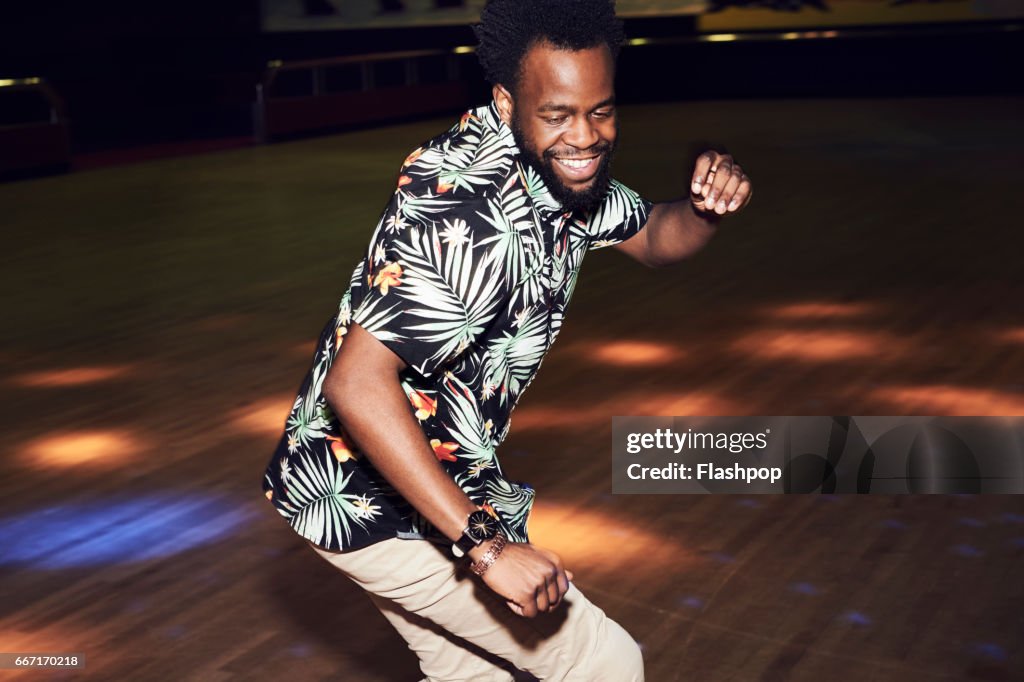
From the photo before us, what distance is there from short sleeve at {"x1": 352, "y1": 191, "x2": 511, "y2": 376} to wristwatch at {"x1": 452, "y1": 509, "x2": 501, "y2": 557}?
0.53 feet

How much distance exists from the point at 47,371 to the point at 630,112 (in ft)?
36.9

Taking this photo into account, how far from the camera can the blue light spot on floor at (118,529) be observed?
3.13 m

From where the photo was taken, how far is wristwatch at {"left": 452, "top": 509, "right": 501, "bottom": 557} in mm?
1379

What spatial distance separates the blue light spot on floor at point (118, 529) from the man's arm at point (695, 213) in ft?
5.56

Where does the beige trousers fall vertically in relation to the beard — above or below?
below

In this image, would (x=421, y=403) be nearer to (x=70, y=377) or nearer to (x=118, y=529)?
(x=118, y=529)

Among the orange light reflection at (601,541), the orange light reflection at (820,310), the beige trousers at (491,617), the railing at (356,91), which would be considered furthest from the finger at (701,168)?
the railing at (356,91)

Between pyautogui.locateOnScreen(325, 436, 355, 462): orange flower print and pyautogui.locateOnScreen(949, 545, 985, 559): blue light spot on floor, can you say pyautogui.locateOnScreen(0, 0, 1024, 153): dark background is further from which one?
pyautogui.locateOnScreen(325, 436, 355, 462): orange flower print

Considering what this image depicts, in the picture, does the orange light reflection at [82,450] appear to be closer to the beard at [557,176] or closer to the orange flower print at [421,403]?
the orange flower print at [421,403]

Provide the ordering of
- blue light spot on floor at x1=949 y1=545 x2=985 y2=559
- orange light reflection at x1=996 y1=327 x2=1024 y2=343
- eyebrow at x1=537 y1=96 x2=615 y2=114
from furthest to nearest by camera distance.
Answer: orange light reflection at x1=996 y1=327 x2=1024 y2=343, blue light spot on floor at x1=949 y1=545 x2=985 y2=559, eyebrow at x1=537 y1=96 x2=615 y2=114

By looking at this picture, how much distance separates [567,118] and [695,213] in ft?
1.34

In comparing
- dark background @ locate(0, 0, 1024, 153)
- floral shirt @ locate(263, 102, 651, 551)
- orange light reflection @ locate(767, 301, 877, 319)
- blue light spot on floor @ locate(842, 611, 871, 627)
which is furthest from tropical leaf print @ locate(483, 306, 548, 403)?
dark background @ locate(0, 0, 1024, 153)

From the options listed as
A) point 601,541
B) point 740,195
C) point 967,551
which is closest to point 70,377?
point 601,541

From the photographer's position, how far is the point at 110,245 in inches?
290
